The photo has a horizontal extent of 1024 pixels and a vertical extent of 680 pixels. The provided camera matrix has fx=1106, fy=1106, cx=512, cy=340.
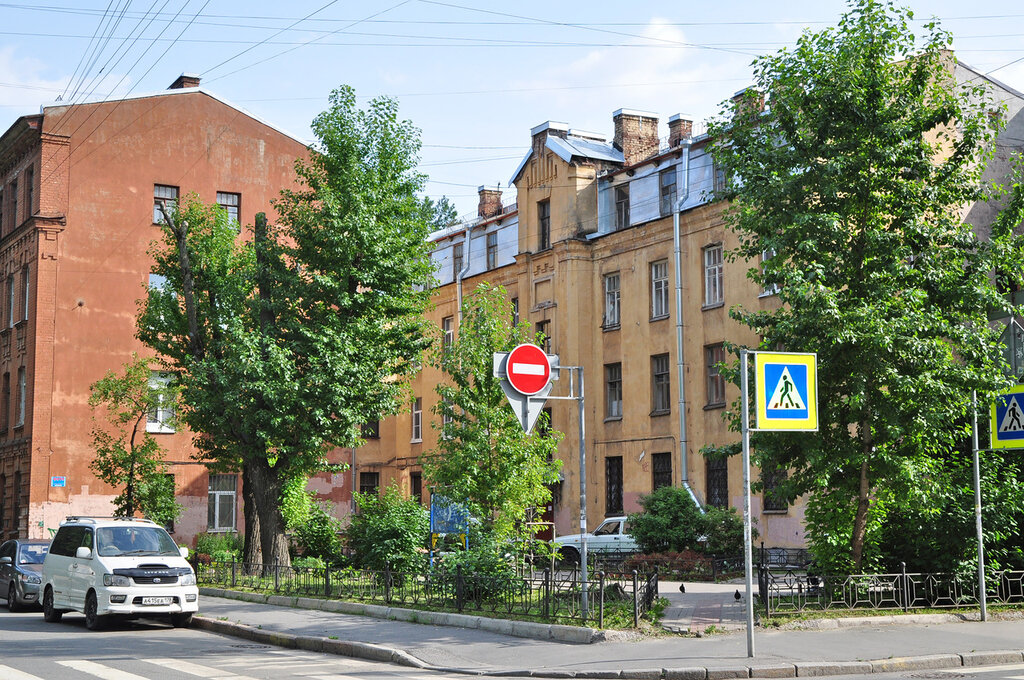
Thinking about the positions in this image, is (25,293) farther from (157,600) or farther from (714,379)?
(157,600)

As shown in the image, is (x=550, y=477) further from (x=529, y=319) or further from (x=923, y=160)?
(x=529, y=319)

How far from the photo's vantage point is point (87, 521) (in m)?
20.6

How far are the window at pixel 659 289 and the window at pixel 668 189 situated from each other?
1.92 metres

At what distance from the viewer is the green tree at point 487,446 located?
25.5 m

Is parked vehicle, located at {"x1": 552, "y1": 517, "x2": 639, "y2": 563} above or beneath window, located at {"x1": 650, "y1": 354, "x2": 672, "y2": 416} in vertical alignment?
beneath

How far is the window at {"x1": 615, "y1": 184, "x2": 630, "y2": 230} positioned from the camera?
138 ft

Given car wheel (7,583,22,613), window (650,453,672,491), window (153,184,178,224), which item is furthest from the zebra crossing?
window (153,184,178,224)

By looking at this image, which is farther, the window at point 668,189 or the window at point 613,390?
the window at point 613,390

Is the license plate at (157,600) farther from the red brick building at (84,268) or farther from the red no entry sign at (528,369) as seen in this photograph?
the red brick building at (84,268)

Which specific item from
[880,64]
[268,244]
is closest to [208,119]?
[268,244]

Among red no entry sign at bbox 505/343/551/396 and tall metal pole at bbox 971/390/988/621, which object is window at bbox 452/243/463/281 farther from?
red no entry sign at bbox 505/343/551/396

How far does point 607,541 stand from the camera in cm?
3450

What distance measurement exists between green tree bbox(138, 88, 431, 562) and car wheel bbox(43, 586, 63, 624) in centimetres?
563

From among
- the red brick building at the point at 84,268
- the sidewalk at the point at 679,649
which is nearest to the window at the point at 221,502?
the red brick building at the point at 84,268
